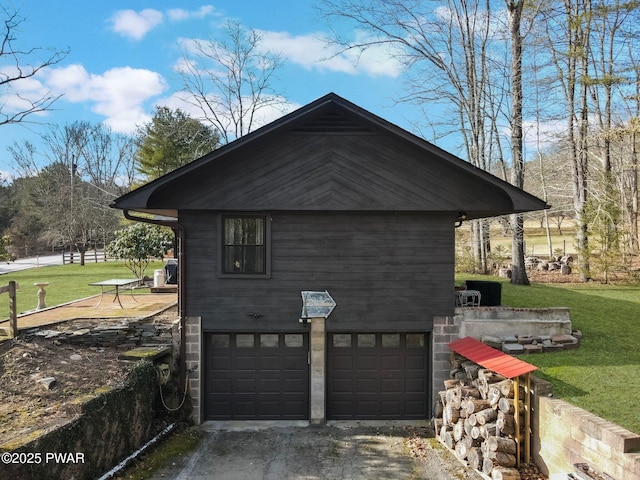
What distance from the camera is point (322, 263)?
9.67 meters

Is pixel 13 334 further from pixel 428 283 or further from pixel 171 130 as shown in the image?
pixel 171 130

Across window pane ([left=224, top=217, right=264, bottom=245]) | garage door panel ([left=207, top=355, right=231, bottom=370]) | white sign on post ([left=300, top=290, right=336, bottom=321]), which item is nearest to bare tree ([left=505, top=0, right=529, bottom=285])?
white sign on post ([left=300, top=290, right=336, bottom=321])

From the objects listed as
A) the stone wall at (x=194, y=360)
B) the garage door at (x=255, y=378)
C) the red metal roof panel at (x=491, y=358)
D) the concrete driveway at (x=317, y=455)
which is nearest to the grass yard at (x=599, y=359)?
the red metal roof panel at (x=491, y=358)

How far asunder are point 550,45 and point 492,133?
5.01 meters

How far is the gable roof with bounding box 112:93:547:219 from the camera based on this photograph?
30.7ft

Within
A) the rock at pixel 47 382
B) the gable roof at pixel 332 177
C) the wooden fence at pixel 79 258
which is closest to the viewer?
the rock at pixel 47 382

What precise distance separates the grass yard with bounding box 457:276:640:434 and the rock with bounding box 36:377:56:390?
29.9 feet

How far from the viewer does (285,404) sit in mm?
9914

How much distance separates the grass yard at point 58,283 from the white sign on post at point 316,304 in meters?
9.03

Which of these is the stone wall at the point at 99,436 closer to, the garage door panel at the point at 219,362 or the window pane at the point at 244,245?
the garage door panel at the point at 219,362

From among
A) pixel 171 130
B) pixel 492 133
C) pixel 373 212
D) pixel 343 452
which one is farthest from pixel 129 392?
pixel 171 130

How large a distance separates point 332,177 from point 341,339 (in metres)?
3.84

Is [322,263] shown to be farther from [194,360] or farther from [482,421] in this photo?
[482,421]

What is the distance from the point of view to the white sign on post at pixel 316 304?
946cm
